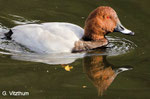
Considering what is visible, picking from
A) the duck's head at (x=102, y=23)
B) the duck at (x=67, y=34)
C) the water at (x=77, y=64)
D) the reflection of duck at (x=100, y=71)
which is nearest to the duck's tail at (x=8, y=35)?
the duck at (x=67, y=34)

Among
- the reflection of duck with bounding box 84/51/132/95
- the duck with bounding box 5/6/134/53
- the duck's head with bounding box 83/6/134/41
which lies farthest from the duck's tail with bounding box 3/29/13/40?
the reflection of duck with bounding box 84/51/132/95

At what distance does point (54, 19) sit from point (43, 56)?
210 centimetres

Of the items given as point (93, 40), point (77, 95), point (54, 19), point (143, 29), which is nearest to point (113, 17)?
point (93, 40)

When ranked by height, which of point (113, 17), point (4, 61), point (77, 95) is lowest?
point (77, 95)

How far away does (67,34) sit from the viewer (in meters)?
6.95

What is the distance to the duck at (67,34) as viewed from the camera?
687cm

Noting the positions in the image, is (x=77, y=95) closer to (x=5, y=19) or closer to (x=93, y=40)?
(x=93, y=40)

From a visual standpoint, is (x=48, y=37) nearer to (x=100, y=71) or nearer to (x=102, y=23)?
(x=102, y=23)

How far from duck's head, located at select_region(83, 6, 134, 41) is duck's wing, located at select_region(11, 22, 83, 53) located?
267mm

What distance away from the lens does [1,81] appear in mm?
5555

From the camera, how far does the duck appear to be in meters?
6.87

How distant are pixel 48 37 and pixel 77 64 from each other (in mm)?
823

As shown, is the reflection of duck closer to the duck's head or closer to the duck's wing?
the duck's wing

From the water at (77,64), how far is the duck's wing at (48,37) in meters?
0.14
